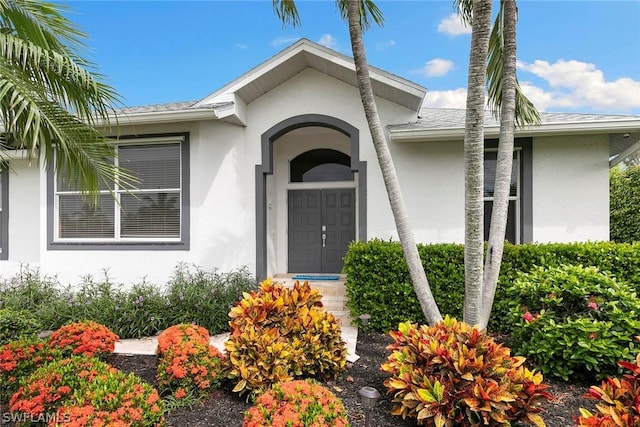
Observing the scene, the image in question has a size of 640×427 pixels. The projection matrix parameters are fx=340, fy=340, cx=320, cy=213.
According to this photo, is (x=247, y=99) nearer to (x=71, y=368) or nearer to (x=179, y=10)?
(x=179, y=10)

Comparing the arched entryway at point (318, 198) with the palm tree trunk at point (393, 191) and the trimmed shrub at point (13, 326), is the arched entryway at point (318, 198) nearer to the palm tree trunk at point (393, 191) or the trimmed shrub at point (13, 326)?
the palm tree trunk at point (393, 191)

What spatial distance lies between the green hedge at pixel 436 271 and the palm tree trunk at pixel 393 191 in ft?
5.14

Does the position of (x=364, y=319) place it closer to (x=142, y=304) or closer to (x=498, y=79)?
(x=142, y=304)

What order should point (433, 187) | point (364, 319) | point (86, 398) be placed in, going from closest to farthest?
1. point (86, 398)
2. point (364, 319)
3. point (433, 187)

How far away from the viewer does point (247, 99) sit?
786cm

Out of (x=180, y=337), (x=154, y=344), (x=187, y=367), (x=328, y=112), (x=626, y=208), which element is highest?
(x=328, y=112)

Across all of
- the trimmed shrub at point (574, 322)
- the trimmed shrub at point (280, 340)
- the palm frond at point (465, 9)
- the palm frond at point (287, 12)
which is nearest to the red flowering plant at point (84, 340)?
the trimmed shrub at point (280, 340)

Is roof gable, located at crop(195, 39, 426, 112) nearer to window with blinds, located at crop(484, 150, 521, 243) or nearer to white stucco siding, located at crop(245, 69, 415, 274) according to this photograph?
white stucco siding, located at crop(245, 69, 415, 274)

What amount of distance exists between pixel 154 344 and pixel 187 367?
250cm

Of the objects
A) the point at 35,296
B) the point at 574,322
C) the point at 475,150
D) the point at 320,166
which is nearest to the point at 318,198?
the point at 320,166

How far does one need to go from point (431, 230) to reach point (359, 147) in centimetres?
243

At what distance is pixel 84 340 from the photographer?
4.57m

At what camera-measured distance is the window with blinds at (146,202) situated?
316 inches

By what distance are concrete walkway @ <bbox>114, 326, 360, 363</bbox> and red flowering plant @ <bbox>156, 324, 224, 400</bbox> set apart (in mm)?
1201
